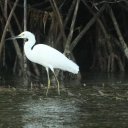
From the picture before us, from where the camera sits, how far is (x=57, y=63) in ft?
47.8

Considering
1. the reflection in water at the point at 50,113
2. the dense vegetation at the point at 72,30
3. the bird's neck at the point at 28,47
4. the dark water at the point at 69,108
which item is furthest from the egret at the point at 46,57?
the dense vegetation at the point at 72,30

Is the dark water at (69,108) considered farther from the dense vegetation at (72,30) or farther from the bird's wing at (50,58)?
the dense vegetation at (72,30)

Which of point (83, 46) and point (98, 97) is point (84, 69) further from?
point (98, 97)

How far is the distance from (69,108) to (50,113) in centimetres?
65

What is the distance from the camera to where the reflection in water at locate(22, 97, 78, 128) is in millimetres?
9359

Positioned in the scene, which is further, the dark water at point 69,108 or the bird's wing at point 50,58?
the bird's wing at point 50,58

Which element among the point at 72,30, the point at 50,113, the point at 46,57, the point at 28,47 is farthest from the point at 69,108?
the point at 72,30

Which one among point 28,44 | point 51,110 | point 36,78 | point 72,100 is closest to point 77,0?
point 36,78

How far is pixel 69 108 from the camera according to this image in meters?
11.0

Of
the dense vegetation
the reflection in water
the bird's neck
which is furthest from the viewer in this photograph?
the dense vegetation

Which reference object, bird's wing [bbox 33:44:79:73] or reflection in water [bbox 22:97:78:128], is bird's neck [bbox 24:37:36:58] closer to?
bird's wing [bbox 33:44:79:73]

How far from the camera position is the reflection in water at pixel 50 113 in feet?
30.7

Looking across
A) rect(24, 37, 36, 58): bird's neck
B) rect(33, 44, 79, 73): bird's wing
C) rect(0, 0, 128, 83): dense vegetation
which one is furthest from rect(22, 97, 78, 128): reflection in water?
rect(0, 0, 128, 83): dense vegetation

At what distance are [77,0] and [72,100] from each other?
666 centimetres
